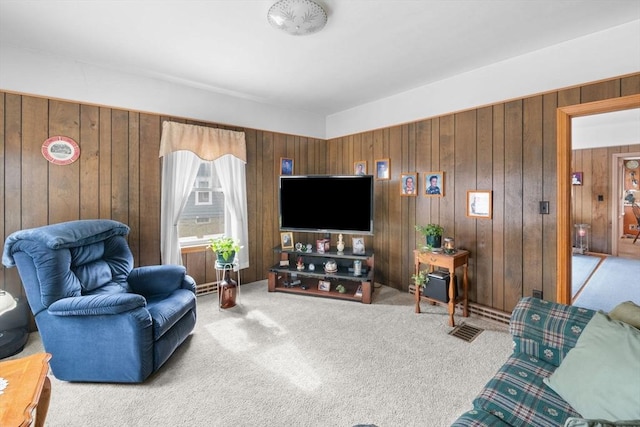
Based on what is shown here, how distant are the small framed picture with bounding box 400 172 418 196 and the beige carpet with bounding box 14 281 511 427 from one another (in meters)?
1.45

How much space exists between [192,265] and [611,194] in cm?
764

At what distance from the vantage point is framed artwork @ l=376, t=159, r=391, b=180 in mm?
3920

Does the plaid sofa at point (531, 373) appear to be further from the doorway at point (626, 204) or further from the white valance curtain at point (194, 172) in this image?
the doorway at point (626, 204)

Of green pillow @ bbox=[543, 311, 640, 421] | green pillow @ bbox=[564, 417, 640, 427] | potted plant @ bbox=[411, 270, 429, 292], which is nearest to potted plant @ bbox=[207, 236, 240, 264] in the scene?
potted plant @ bbox=[411, 270, 429, 292]

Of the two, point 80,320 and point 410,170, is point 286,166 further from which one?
point 80,320

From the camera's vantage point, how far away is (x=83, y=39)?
8.02 feet

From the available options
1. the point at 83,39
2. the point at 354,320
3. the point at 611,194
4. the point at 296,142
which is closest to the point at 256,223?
the point at 296,142

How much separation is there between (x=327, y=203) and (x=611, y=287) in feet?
12.6

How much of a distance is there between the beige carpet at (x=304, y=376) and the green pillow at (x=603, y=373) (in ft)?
2.38

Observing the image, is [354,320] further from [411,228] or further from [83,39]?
[83,39]

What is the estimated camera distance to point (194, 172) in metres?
3.51

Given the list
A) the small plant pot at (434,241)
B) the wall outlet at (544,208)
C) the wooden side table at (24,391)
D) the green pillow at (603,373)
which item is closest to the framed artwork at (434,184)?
the small plant pot at (434,241)

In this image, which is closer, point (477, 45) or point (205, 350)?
point (205, 350)

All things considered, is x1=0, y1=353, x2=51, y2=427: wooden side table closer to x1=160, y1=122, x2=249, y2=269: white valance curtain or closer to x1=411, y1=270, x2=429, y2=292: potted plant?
x1=160, y1=122, x2=249, y2=269: white valance curtain
